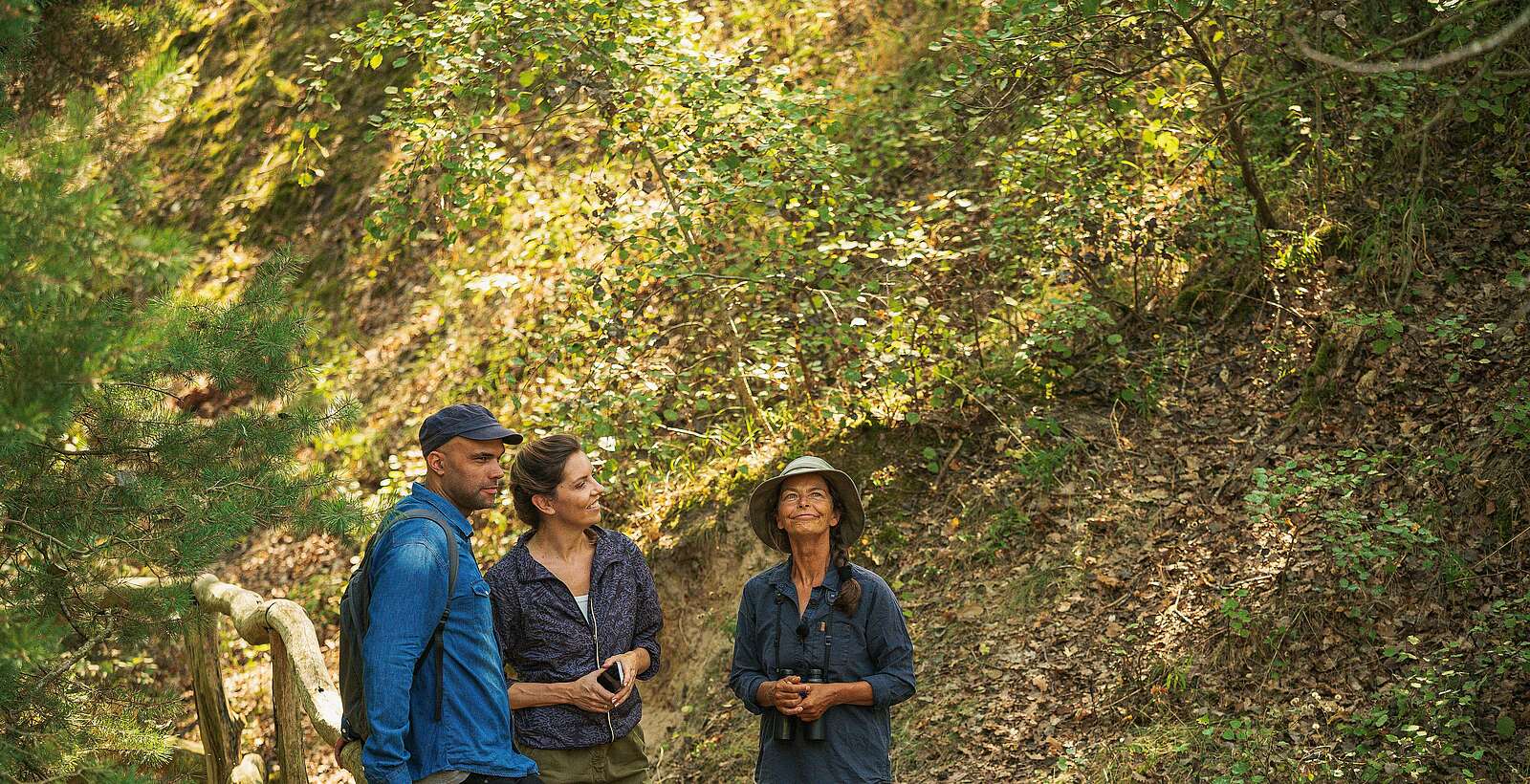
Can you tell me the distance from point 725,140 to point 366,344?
19.9 ft

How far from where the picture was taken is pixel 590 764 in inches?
152

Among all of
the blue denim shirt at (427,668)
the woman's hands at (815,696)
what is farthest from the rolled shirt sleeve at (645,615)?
the blue denim shirt at (427,668)

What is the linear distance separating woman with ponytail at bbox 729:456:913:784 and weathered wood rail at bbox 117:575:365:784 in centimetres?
127

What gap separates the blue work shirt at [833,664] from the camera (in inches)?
150

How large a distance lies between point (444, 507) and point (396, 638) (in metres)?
0.42

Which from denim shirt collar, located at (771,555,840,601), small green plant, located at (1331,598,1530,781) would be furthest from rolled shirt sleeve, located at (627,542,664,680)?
small green plant, located at (1331,598,1530,781)

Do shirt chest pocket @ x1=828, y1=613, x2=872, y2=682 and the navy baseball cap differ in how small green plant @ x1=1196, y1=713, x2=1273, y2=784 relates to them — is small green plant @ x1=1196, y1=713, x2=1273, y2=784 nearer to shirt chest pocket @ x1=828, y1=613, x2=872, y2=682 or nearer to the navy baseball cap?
shirt chest pocket @ x1=828, y1=613, x2=872, y2=682

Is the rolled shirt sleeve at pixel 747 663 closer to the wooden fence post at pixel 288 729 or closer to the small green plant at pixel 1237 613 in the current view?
the wooden fence post at pixel 288 729

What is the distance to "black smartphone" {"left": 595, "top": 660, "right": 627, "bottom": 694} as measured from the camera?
152 inches

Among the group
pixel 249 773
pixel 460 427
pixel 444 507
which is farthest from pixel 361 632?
pixel 249 773

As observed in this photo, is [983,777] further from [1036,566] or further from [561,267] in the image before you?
[561,267]

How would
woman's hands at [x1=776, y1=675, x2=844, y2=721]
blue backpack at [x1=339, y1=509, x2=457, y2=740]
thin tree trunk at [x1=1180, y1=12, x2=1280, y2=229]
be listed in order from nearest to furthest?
blue backpack at [x1=339, y1=509, x2=457, y2=740] < woman's hands at [x1=776, y1=675, x2=844, y2=721] < thin tree trunk at [x1=1180, y1=12, x2=1280, y2=229]

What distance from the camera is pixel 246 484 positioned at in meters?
3.68

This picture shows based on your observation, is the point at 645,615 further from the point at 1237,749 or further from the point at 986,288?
the point at 986,288
